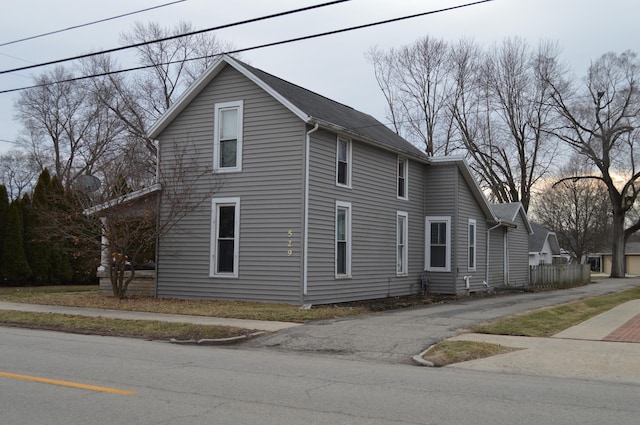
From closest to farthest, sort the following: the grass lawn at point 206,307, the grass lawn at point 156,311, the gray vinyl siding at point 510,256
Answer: the grass lawn at point 156,311 < the grass lawn at point 206,307 < the gray vinyl siding at point 510,256

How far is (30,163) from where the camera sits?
52188 mm

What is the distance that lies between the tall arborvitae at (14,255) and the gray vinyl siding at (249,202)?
9882mm

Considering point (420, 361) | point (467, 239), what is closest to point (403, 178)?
point (467, 239)

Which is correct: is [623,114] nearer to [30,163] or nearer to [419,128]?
[419,128]

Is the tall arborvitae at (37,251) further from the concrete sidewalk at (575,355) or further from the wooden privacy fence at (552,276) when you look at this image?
the wooden privacy fence at (552,276)

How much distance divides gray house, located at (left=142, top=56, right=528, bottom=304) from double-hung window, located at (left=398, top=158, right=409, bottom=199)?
38 cm

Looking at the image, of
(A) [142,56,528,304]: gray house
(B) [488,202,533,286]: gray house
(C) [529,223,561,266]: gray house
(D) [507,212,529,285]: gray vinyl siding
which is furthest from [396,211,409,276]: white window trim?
(C) [529,223,561,266]: gray house

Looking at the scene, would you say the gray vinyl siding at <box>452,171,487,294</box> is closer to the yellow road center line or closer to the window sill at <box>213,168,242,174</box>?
the window sill at <box>213,168,242,174</box>

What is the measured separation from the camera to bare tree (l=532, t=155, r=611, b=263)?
69.7 meters

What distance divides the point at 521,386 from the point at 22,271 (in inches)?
947

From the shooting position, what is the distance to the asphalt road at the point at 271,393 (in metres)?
6.35

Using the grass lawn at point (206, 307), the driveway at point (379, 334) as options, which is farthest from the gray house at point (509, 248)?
the grass lawn at point (206, 307)

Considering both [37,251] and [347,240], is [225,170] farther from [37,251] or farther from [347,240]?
[37,251]

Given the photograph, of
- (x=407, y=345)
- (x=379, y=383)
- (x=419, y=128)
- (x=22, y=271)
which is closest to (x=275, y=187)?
(x=407, y=345)
